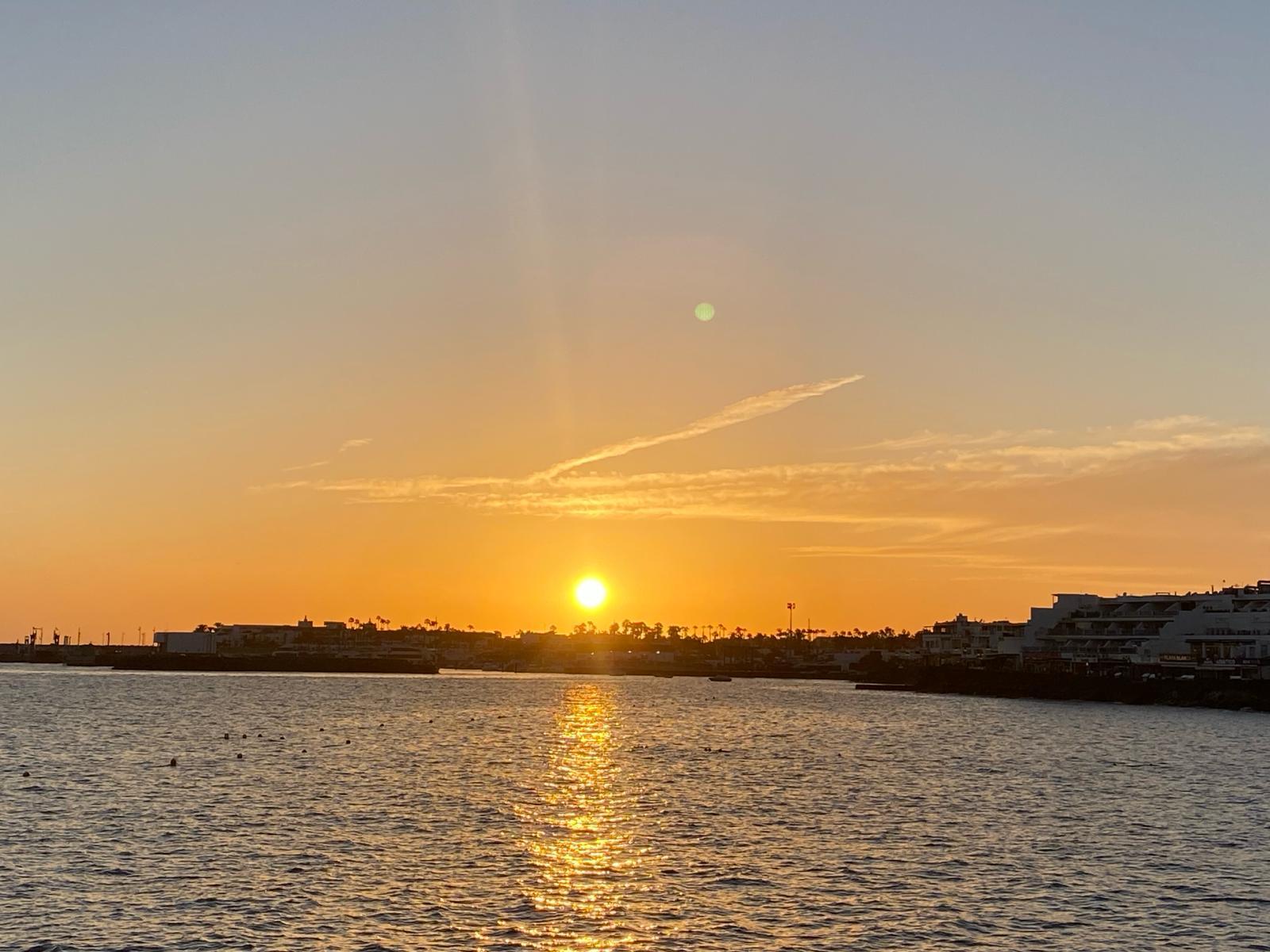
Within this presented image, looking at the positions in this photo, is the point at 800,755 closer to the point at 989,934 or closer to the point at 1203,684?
the point at 989,934

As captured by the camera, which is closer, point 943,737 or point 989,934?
point 989,934

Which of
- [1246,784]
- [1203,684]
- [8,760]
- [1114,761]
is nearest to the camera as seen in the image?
[1246,784]

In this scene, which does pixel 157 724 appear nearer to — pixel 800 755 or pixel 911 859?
pixel 800 755

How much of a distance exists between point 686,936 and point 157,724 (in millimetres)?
104040

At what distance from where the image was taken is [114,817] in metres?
62.6

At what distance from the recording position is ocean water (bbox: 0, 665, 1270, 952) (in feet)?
135

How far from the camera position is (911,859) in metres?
53.8

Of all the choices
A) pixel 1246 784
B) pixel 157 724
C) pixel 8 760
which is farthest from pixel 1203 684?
pixel 8 760

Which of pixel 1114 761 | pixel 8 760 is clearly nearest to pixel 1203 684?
pixel 1114 761

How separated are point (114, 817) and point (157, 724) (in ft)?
235

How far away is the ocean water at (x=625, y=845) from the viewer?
41.1m

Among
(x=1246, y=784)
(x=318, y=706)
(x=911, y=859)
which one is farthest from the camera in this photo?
(x=318, y=706)

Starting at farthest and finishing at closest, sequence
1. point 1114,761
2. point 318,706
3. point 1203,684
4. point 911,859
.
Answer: point 1203,684
point 318,706
point 1114,761
point 911,859

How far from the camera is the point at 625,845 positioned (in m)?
56.6
